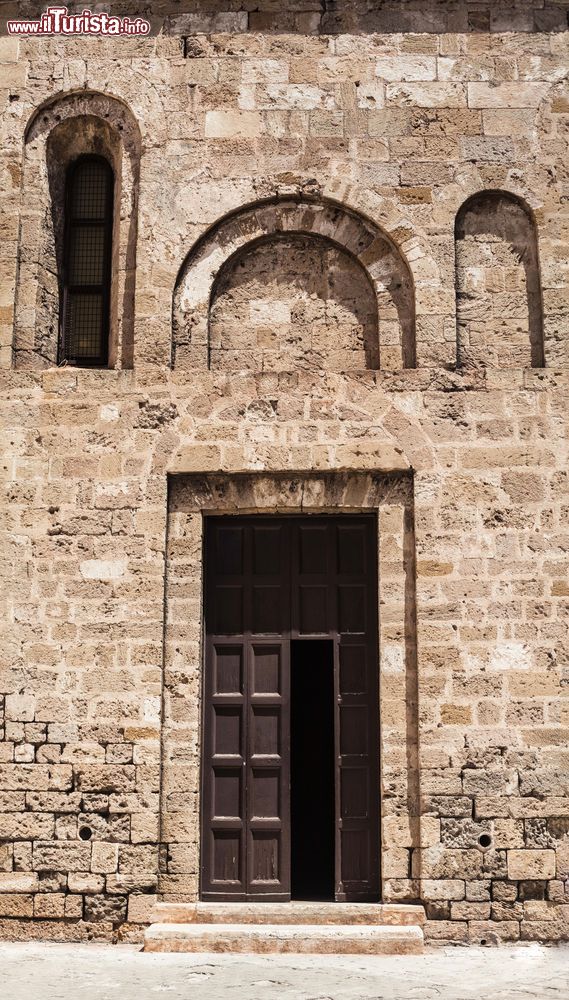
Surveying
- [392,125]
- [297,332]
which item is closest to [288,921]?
[297,332]

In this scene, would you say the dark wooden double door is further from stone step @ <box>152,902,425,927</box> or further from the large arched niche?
the large arched niche

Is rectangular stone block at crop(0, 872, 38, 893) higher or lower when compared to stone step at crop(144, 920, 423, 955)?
higher

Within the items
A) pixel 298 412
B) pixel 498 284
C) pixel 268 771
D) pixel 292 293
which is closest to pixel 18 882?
pixel 268 771

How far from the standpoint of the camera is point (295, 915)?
6.34 metres

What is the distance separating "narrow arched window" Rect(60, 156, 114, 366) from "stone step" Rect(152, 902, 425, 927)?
394 centimetres

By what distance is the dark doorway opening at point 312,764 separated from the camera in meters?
8.38

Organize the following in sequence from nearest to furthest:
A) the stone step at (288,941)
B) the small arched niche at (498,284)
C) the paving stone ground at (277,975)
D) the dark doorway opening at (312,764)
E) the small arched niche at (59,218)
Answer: the paving stone ground at (277,975) < the stone step at (288,941) < the small arched niche at (498,284) < the small arched niche at (59,218) < the dark doorway opening at (312,764)

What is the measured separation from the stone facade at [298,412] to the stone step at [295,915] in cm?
11

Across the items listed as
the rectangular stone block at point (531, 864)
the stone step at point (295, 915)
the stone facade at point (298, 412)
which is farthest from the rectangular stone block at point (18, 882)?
the rectangular stone block at point (531, 864)

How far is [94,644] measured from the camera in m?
6.70

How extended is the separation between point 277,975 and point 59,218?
18.2ft

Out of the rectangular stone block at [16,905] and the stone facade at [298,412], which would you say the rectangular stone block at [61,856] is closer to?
the stone facade at [298,412]

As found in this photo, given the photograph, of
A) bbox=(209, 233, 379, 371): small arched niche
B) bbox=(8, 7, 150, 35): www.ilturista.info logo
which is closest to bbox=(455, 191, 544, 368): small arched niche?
bbox=(209, 233, 379, 371): small arched niche

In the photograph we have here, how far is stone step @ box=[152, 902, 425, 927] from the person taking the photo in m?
6.31
